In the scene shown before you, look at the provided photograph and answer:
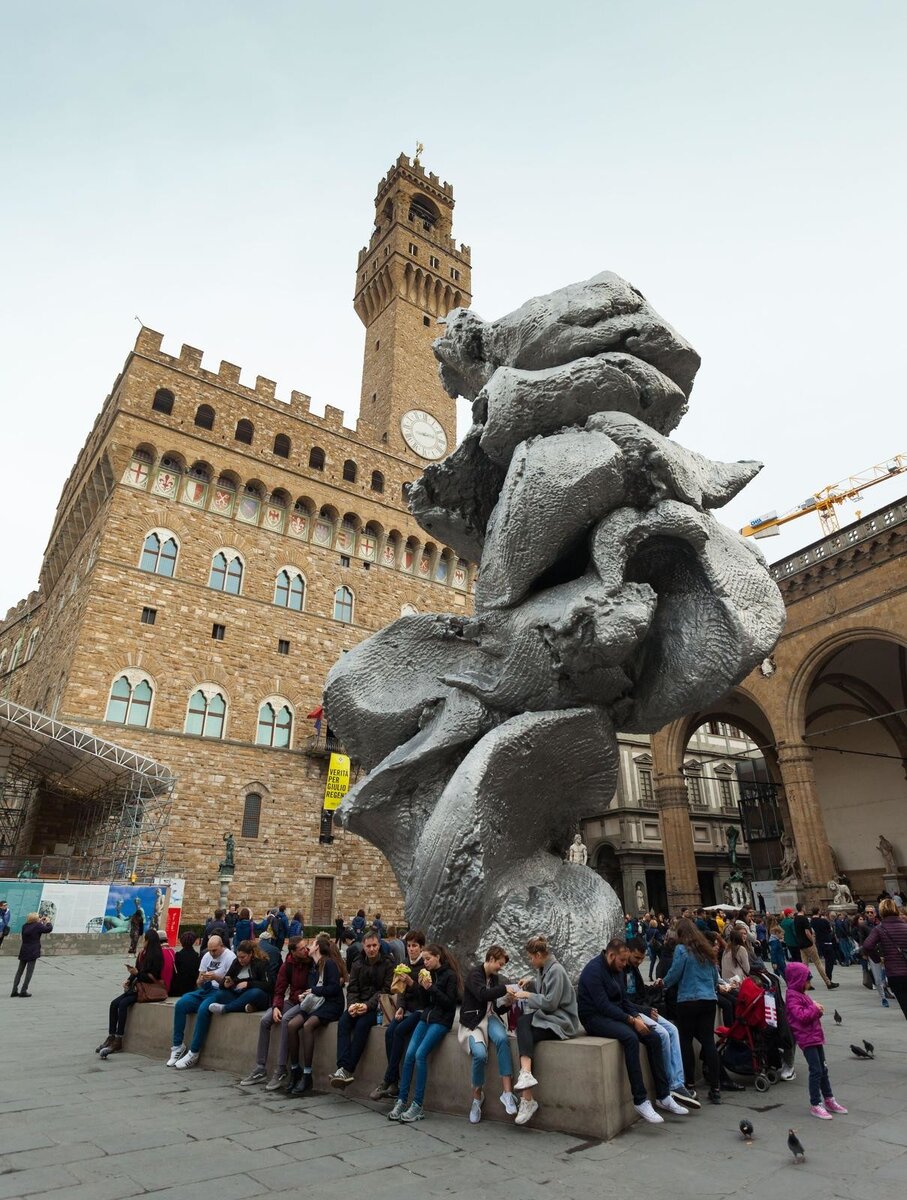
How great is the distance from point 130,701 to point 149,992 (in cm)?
1652

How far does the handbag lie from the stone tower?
1021 inches

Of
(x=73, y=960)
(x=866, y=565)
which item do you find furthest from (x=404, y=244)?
(x=73, y=960)

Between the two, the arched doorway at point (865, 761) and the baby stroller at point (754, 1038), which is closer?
the baby stroller at point (754, 1038)

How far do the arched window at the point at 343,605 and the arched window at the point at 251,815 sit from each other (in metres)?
7.02

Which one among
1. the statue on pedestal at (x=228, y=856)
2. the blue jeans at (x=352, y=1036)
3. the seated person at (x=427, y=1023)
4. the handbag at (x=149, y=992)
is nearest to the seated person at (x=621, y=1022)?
the seated person at (x=427, y=1023)

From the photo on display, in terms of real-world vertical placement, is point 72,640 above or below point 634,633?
above

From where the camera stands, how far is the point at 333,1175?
2.69m

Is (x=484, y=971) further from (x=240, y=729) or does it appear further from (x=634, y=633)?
(x=240, y=729)

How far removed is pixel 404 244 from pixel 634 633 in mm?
36551

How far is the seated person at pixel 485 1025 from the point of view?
11.0 ft

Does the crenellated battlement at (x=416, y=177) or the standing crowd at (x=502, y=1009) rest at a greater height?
the crenellated battlement at (x=416, y=177)

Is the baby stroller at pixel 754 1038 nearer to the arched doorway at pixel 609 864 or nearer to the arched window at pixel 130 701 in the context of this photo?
the arched window at pixel 130 701

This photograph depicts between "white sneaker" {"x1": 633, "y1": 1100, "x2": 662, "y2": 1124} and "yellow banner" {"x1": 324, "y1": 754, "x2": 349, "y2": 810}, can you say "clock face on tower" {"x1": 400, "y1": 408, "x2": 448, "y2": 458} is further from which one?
"white sneaker" {"x1": 633, "y1": 1100, "x2": 662, "y2": 1124}

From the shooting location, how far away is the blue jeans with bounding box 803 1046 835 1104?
11.1ft
